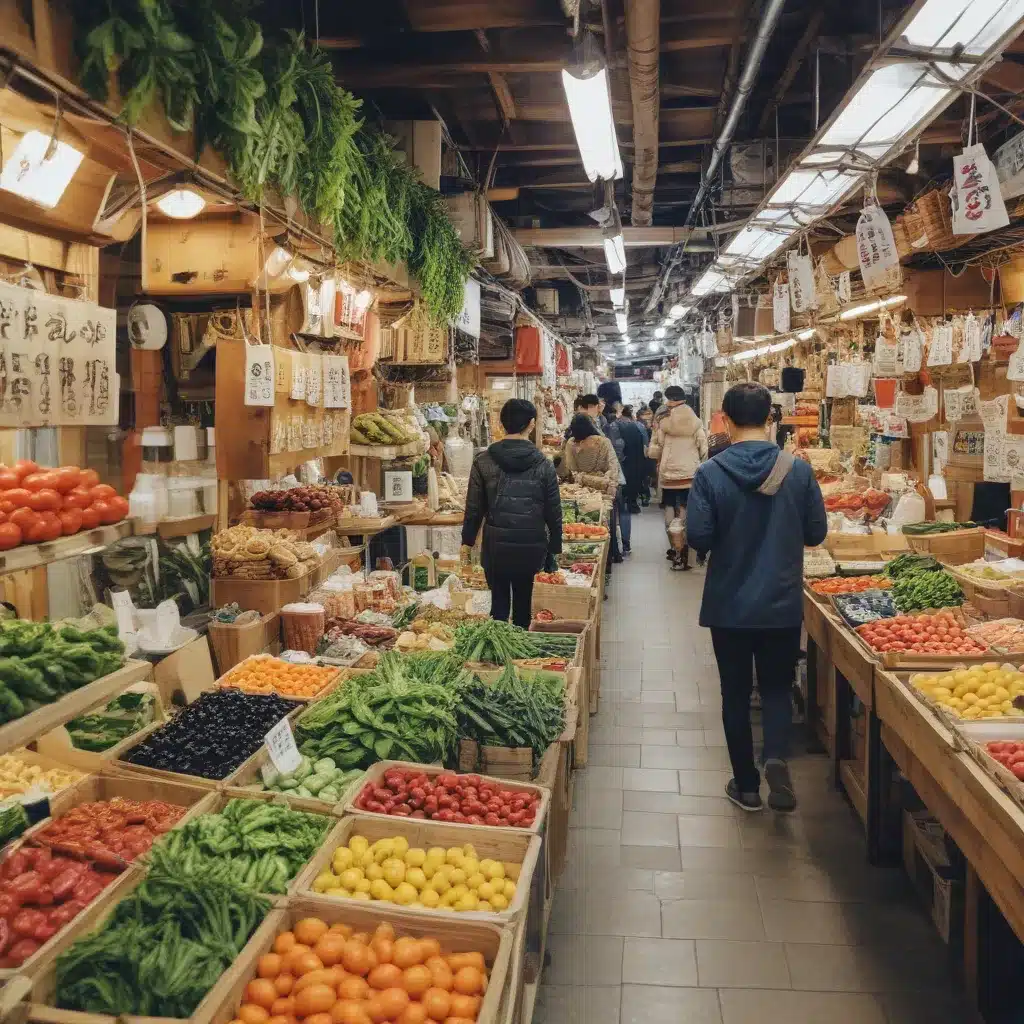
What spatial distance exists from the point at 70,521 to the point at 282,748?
1385mm

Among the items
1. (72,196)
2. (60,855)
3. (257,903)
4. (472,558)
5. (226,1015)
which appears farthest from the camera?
(472,558)

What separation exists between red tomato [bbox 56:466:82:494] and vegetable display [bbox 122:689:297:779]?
55.9 inches

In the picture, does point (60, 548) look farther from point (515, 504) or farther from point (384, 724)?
point (515, 504)

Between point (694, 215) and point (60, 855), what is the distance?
38.1 ft

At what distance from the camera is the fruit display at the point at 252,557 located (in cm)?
575

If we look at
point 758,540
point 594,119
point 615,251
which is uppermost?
point 615,251

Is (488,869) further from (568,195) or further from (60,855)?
(568,195)

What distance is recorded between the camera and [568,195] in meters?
12.7

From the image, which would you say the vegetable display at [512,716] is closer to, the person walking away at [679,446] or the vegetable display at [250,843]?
the vegetable display at [250,843]

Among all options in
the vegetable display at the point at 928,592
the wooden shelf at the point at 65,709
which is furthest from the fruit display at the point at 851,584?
the wooden shelf at the point at 65,709

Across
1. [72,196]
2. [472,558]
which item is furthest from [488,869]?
[472,558]

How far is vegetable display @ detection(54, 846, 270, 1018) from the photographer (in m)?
2.46

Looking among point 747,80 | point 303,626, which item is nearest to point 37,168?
point 303,626

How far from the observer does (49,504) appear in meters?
2.82
